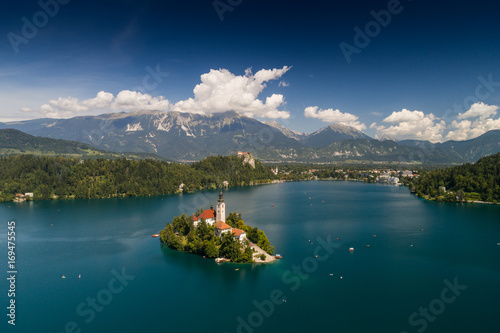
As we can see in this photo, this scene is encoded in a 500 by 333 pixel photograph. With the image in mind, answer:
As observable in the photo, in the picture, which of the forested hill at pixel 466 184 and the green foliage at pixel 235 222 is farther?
the forested hill at pixel 466 184

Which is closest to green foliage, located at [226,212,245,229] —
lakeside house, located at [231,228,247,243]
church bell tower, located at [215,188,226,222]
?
church bell tower, located at [215,188,226,222]

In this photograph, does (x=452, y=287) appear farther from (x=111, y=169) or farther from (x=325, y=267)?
(x=111, y=169)

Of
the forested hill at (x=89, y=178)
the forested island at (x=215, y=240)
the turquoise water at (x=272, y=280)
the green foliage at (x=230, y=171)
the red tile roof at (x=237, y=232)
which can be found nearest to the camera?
the turquoise water at (x=272, y=280)

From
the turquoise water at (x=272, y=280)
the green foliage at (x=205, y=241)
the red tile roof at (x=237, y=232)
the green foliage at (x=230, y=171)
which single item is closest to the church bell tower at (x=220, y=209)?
the green foliage at (x=205, y=241)

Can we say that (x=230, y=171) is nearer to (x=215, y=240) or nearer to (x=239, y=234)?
(x=215, y=240)

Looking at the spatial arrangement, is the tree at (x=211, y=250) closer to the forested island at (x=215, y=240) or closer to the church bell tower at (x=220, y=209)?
the forested island at (x=215, y=240)

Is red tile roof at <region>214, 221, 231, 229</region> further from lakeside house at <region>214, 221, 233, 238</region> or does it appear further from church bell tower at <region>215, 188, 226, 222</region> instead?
church bell tower at <region>215, 188, 226, 222</region>

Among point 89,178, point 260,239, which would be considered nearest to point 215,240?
point 260,239
